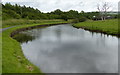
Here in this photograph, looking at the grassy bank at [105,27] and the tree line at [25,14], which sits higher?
the tree line at [25,14]

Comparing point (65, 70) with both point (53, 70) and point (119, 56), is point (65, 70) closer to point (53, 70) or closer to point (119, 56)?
point (53, 70)

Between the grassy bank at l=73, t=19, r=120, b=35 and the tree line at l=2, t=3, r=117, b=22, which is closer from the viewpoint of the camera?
the grassy bank at l=73, t=19, r=120, b=35

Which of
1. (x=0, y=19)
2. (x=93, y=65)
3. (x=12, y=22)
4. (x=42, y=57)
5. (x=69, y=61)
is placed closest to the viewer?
(x=93, y=65)

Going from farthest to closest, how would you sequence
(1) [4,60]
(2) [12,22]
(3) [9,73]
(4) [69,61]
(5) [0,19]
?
(2) [12,22], (5) [0,19], (4) [69,61], (1) [4,60], (3) [9,73]

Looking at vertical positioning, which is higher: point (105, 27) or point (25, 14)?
point (25, 14)

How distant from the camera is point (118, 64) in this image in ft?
50.1

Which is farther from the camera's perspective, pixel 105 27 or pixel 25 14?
pixel 25 14

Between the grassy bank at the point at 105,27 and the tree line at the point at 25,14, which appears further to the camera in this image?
the tree line at the point at 25,14

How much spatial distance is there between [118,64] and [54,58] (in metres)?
A: 7.17

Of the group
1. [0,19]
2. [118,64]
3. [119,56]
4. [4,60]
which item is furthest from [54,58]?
[0,19]

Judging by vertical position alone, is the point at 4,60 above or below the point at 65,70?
above

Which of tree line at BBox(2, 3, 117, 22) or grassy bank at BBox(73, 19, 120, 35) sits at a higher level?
tree line at BBox(2, 3, 117, 22)

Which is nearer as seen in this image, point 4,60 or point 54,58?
point 4,60

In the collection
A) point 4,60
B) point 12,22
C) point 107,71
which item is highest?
point 12,22
